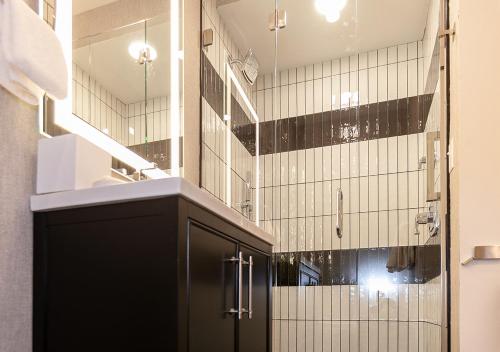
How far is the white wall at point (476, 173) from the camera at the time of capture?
1.80 m

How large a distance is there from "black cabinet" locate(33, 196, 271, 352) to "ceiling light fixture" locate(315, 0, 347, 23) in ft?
7.26

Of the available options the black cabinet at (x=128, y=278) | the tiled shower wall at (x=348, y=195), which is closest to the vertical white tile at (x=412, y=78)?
the tiled shower wall at (x=348, y=195)

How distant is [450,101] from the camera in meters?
2.18

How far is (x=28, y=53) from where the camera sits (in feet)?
3.93

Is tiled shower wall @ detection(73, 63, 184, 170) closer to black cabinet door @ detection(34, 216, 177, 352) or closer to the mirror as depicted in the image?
the mirror

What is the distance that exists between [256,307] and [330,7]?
86.3 inches

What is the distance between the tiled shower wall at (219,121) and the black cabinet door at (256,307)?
784 millimetres

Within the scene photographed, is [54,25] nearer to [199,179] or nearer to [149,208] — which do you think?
[149,208]

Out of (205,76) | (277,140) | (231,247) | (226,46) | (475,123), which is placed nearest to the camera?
(231,247)

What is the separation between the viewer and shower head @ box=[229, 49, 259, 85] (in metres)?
3.18

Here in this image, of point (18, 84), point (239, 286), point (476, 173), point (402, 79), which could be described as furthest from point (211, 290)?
point (402, 79)

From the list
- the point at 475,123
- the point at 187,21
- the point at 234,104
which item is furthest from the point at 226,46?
the point at 475,123

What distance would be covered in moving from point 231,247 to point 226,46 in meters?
1.87

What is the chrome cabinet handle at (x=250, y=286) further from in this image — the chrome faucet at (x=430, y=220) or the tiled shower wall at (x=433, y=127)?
the chrome faucet at (x=430, y=220)
